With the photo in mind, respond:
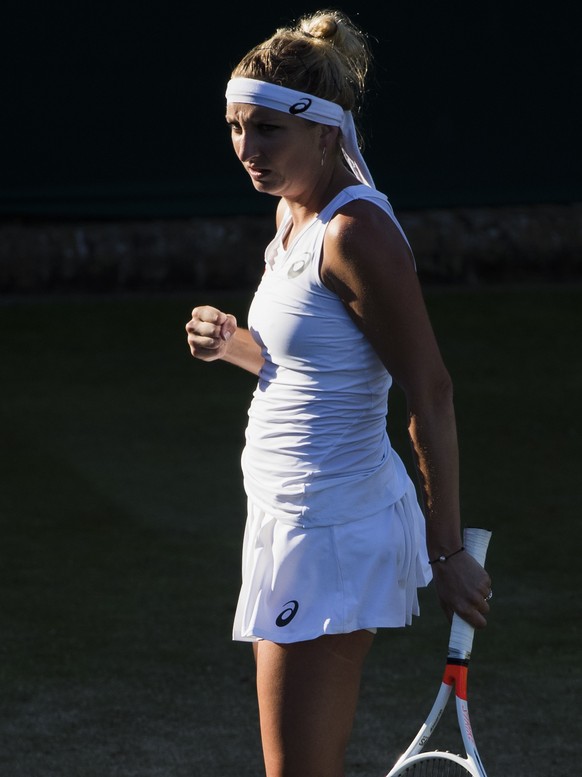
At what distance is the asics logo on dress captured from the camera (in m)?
2.56

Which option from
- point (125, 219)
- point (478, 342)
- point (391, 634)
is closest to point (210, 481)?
point (391, 634)

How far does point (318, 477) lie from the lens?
2592mm

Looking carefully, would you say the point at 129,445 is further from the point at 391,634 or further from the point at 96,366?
the point at 391,634

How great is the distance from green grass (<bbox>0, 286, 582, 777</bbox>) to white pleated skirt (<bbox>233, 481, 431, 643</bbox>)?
1.27m

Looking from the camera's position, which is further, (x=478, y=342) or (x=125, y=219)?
(x=125, y=219)

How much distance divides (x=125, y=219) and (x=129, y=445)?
13.2 ft

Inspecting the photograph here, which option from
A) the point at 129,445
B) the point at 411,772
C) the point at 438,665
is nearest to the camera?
the point at 411,772

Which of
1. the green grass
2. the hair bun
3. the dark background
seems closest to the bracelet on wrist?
the hair bun

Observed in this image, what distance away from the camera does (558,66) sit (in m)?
11.2

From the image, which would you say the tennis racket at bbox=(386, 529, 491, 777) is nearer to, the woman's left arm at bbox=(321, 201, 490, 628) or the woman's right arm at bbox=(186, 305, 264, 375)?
the woman's left arm at bbox=(321, 201, 490, 628)

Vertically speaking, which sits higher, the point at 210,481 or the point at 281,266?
the point at 281,266

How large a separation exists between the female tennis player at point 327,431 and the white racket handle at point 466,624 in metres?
0.03

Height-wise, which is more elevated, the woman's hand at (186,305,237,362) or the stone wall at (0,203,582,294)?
the woman's hand at (186,305,237,362)

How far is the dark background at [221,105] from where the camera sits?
10.5 metres
